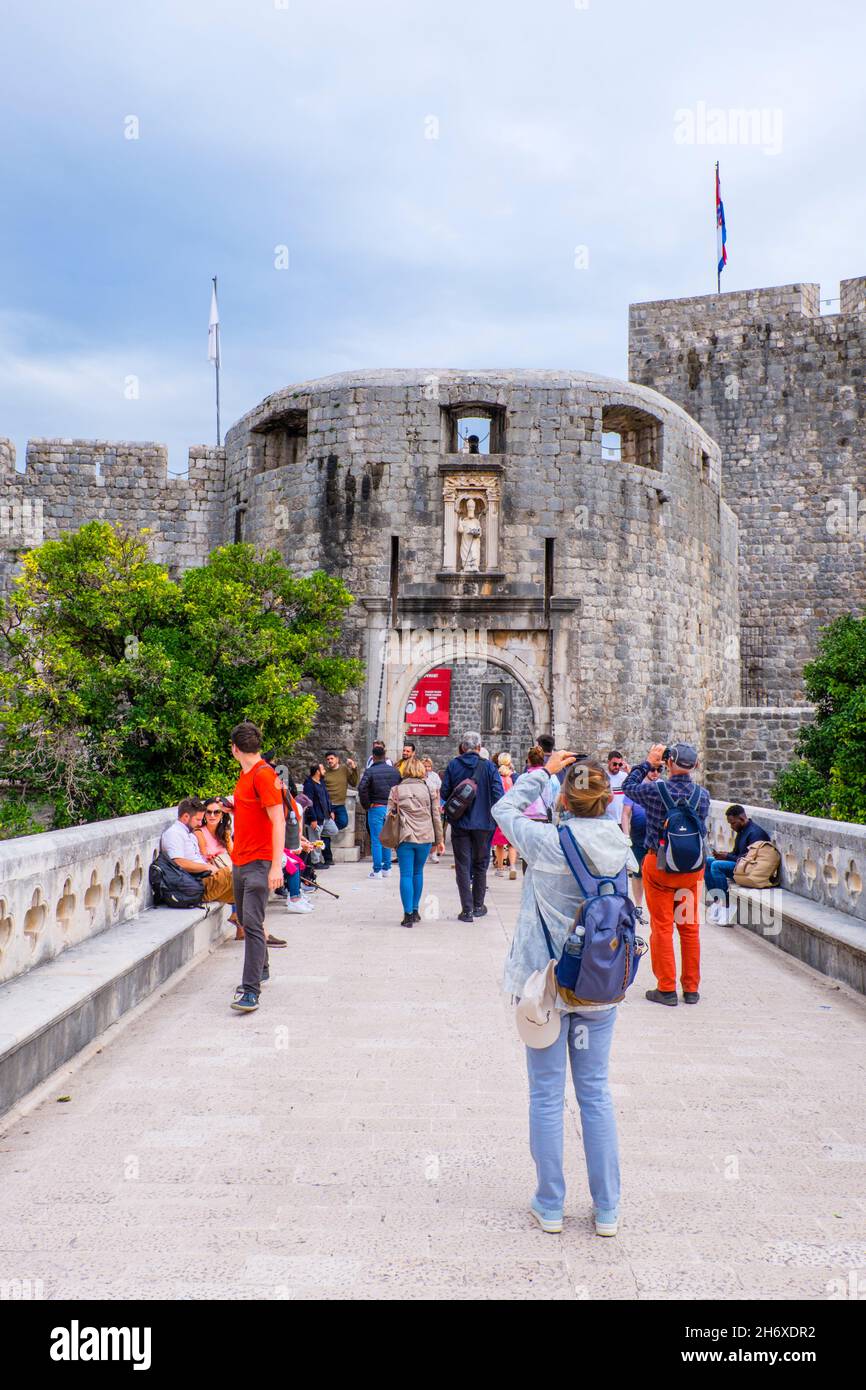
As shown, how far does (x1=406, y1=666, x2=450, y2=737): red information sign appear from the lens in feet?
83.2

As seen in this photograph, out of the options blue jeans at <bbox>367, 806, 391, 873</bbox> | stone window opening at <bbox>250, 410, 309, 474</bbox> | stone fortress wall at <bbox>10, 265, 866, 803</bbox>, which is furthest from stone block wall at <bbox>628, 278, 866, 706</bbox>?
blue jeans at <bbox>367, 806, 391, 873</bbox>

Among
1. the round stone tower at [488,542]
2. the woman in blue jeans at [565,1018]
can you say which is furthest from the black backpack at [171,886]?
the round stone tower at [488,542]

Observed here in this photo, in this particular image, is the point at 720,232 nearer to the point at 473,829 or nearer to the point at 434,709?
the point at 434,709

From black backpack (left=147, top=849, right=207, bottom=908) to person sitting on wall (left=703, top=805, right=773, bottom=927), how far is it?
13.4 feet

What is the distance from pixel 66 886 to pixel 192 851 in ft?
6.40

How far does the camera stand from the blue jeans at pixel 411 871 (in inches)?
320

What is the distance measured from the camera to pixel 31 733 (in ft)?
41.0

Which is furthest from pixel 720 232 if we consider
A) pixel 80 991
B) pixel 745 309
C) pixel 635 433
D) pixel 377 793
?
pixel 80 991

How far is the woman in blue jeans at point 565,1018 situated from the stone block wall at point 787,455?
19.7 metres

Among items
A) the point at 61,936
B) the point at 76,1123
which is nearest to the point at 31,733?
the point at 61,936

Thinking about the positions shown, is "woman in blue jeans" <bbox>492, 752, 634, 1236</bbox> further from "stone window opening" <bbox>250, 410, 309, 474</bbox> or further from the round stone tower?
"stone window opening" <bbox>250, 410, 309, 474</bbox>

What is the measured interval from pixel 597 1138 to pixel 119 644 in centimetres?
1159

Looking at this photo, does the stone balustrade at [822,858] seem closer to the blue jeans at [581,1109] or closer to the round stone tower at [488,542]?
the blue jeans at [581,1109]

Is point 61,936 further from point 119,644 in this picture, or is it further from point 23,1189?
point 119,644
